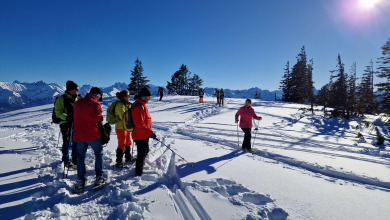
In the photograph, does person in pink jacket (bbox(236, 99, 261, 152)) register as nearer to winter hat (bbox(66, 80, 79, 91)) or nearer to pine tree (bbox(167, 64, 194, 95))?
winter hat (bbox(66, 80, 79, 91))

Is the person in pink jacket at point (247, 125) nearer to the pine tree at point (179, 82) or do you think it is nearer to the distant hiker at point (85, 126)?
the distant hiker at point (85, 126)

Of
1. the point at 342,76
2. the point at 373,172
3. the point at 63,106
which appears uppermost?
the point at 342,76

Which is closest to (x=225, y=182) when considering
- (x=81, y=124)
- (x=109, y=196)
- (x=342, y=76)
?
(x=109, y=196)

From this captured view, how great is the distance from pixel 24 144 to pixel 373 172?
484 inches

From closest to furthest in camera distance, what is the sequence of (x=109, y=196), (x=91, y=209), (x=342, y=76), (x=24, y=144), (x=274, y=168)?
(x=91, y=209)
(x=109, y=196)
(x=274, y=168)
(x=24, y=144)
(x=342, y=76)

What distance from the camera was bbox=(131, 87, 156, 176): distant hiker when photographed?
393 centimetres

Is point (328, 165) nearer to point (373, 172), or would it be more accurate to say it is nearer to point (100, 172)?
point (373, 172)

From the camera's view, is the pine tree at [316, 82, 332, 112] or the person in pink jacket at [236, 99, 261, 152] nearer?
the person in pink jacket at [236, 99, 261, 152]

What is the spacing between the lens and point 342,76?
83.3ft

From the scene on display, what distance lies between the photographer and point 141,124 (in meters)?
3.96

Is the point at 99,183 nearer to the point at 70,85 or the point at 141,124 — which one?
the point at 141,124

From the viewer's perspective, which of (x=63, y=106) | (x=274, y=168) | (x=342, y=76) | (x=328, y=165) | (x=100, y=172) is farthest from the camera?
(x=342, y=76)

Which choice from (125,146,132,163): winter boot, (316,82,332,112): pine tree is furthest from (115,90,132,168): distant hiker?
(316,82,332,112): pine tree

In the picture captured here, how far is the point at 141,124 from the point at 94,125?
93 centimetres
